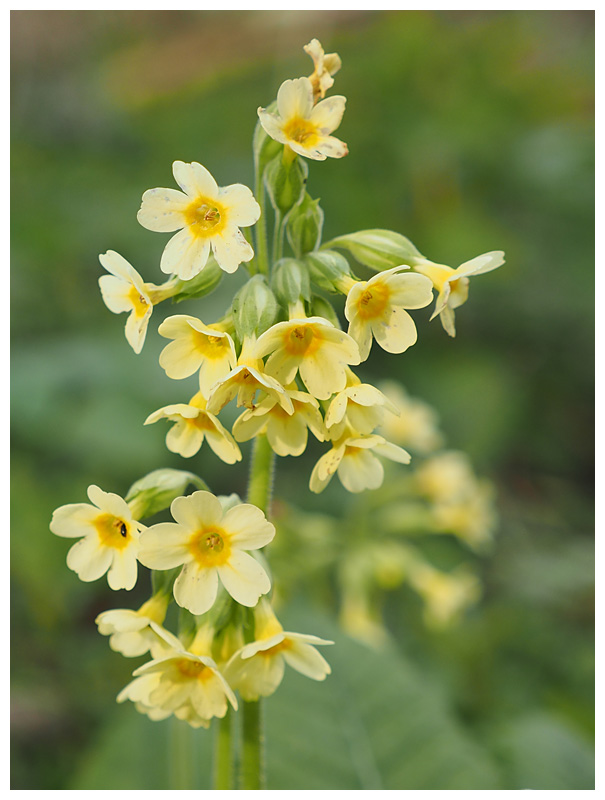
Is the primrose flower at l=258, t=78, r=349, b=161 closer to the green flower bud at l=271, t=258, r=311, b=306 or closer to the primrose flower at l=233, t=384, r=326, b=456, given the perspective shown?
the green flower bud at l=271, t=258, r=311, b=306

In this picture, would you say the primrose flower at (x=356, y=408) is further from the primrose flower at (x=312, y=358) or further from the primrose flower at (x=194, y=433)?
the primrose flower at (x=194, y=433)

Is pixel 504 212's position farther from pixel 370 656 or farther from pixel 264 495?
pixel 264 495

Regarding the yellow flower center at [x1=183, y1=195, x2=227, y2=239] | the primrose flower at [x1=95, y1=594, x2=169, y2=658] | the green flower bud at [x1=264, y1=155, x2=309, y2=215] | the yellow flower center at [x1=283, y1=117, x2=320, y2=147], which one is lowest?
the primrose flower at [x1=95, y1=594, x2=169, y2=658]

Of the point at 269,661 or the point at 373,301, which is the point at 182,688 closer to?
the point at 269,661

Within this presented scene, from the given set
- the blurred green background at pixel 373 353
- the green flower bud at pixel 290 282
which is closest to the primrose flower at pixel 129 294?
the green flower bud at pixel 290 282

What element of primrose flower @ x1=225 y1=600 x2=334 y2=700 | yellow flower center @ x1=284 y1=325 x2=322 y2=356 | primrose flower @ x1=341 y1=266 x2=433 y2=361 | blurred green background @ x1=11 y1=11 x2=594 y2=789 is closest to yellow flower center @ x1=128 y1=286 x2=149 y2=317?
yellow flower center @ x1=284 y1=325 x2=322 y2=356

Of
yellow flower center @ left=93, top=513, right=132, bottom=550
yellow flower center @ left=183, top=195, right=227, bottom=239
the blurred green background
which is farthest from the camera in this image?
the blurred green background

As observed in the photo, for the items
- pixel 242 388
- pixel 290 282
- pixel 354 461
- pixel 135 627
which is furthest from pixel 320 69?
pixel 135 627
